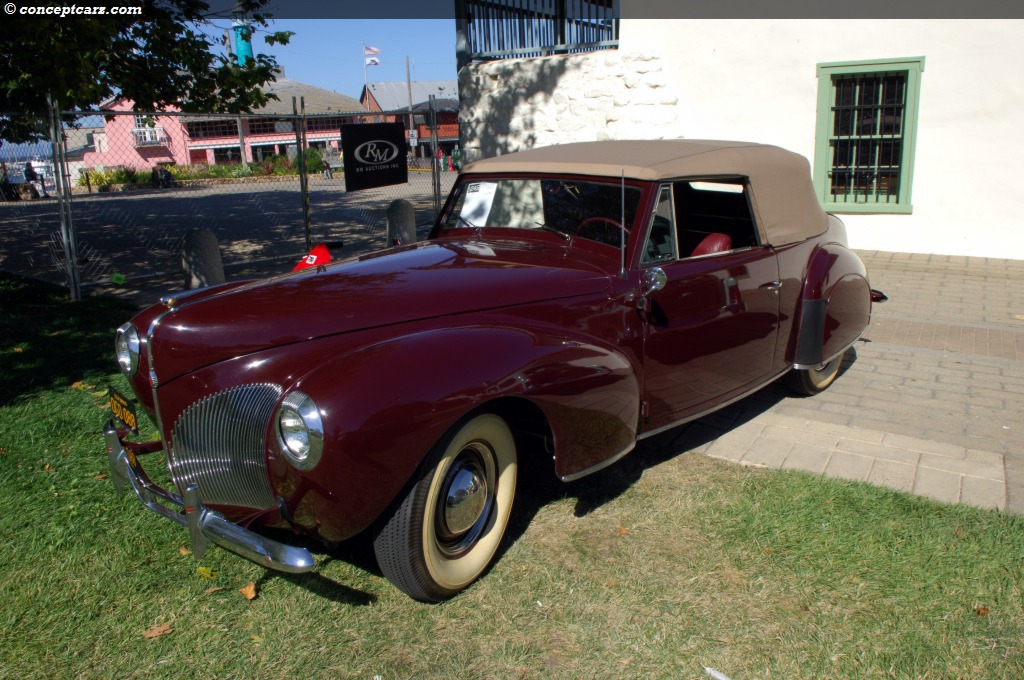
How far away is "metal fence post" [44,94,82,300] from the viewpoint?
7680mm

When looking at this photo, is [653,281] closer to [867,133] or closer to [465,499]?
[465,499]

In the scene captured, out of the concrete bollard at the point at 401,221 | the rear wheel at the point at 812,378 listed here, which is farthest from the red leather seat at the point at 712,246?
the concrete bollard at the point at 401,221

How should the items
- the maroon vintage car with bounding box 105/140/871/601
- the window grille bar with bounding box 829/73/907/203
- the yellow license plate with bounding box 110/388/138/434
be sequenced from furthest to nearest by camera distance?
the window grille bar with bounding box 829/73/907/203
the yellow license plate with bounding box 110/388/138/434
the maroon vintage car with bounding box 105/140/871/601

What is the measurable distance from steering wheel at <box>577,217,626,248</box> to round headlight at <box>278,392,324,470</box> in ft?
5.88

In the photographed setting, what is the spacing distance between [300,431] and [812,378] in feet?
12.3

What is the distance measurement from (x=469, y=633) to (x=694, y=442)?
6.85ft

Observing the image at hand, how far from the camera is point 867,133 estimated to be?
1014 centimetres

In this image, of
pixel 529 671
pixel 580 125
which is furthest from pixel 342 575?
pixel 580 125

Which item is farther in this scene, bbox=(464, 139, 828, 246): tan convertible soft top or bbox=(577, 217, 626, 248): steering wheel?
bbox=(464, 139, 828, 246): tan convertible soft top

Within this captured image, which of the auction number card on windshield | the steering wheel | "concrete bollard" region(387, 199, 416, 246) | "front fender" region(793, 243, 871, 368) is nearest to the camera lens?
the steering wheel

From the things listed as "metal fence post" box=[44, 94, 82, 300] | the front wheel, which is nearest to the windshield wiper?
the front wheel

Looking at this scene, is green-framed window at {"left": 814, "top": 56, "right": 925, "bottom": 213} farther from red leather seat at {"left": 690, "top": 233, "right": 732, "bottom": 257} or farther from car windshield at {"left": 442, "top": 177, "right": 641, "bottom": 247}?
car windshield at {"left": 442, "top": 177, "right": 641, "bottom": 247}

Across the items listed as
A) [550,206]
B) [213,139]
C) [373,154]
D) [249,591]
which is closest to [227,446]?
[249,591]

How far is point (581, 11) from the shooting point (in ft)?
Answer: 38.8
